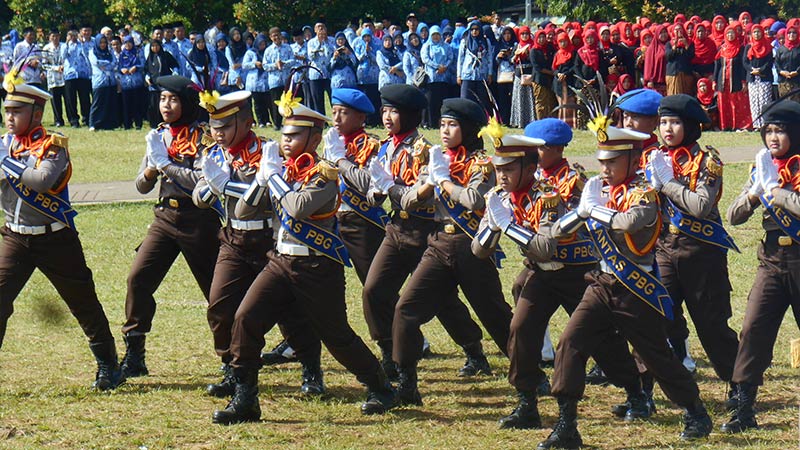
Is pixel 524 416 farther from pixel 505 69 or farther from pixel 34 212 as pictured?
pixel 505 69

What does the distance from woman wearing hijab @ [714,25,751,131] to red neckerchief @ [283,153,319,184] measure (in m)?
16.5

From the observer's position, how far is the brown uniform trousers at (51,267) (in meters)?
8.84

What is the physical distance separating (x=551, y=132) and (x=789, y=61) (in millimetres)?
15329

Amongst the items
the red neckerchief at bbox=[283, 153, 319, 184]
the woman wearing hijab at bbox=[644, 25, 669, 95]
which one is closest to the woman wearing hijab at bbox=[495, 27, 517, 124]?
the woman wearing hijab at bbox=[644, 25, 669, 95]

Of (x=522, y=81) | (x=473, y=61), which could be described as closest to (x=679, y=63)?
(x=522, y=81)

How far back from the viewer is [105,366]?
9.15 metres

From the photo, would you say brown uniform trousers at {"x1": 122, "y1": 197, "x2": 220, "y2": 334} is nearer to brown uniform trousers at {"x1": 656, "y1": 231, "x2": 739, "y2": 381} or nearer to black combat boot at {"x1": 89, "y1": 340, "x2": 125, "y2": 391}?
black combat boot at {"x1": 89, "y1": 340, "x2": 125, "y2": 391}

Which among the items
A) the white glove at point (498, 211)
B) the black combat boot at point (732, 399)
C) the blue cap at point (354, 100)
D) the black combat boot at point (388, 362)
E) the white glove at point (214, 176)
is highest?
the blue cap at point (354, 100)

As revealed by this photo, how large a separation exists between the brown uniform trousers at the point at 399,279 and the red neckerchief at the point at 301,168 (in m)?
1.22

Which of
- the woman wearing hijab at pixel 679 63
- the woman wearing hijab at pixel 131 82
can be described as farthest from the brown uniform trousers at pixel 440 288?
the woman wearing hijab at pixel 131 82

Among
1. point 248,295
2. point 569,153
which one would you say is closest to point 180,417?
point 248,295

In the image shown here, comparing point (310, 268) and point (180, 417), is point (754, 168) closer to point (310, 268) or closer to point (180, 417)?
point (310, 268)

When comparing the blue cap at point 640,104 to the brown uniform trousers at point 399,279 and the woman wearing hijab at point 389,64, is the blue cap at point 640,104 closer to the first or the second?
the brown uniform trousers at point 399,279

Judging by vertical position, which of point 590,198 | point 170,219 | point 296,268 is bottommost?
point 296,268
